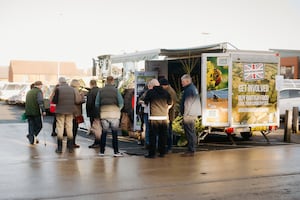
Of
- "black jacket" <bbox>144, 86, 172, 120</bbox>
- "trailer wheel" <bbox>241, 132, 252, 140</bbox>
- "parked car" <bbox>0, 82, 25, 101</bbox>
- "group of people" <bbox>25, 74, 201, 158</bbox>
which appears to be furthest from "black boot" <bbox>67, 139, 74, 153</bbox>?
"parked car" <bbox>0, 82, 25, 101</bbox>

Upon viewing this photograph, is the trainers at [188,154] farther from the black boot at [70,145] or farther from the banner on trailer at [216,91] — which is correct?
the black boot at [70,145]

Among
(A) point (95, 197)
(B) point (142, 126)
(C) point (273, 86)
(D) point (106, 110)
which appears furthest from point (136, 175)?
(C) point (273, 86)

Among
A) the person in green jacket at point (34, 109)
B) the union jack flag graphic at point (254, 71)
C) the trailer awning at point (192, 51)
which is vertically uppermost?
the trailer awning at point (192, 51)

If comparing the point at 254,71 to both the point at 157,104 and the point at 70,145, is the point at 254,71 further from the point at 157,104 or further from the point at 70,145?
the point at 70,145

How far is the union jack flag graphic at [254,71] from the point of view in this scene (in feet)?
45.9

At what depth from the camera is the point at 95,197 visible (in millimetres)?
7824

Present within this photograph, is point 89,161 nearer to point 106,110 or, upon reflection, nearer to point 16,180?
point 106,110

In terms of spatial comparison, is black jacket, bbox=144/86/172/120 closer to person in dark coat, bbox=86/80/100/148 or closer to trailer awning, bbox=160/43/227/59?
person in dark coat, bbox=86/80/100/148

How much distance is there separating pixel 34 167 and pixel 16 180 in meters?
1.40

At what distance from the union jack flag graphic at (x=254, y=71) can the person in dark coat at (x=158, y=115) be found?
2.98 m

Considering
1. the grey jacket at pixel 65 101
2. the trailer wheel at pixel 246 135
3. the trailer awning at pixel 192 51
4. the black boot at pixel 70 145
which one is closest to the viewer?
the grey jacket at pixel 65 101

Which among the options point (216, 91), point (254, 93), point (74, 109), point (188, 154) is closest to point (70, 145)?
point (74, 109)

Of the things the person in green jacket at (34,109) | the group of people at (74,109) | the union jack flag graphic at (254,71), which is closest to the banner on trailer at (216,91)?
the union jack flag graphic at (254,71)

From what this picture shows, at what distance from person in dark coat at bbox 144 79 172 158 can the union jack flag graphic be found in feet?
9.77
